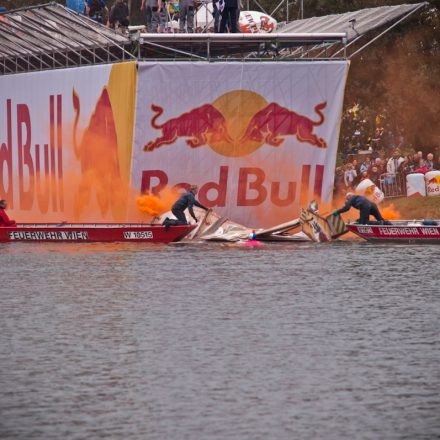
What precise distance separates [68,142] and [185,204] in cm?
656

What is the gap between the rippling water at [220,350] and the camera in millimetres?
19219

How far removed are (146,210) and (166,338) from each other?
21137mm

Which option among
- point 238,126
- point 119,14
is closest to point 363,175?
point 238,126

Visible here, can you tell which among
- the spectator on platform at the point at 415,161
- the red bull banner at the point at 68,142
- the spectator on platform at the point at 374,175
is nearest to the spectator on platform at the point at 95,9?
the red bull banner at the point at 68,142

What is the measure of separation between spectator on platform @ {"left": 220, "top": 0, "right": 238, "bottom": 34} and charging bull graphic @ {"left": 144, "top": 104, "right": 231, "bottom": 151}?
7.87ft

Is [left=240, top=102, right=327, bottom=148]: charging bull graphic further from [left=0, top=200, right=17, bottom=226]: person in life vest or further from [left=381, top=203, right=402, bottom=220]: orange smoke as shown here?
[left=0, top=200, right=17, bottom=226]: person in life vest

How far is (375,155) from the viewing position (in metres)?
63.4

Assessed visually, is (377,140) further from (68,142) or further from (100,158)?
(100,158)

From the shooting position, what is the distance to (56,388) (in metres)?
21.2

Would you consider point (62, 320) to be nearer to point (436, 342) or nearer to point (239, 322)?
point (239, 322)

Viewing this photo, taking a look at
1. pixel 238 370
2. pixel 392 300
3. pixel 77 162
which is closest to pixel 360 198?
pixel 77 162

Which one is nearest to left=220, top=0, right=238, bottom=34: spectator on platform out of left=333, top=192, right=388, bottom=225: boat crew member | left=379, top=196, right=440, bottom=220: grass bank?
left=333, top=192, right=388, bottom=225: boat crew member

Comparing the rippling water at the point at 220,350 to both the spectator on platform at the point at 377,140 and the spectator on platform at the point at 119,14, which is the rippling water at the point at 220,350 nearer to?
the spectator on platform at the point at 119,14

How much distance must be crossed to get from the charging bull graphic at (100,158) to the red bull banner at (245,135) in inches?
46.0
